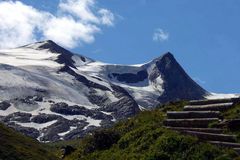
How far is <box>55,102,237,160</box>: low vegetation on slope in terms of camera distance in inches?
1591

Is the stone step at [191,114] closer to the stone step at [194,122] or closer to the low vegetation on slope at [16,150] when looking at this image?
the stone step at [194,122]

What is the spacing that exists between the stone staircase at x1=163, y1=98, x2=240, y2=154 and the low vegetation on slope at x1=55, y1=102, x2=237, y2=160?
1.19m

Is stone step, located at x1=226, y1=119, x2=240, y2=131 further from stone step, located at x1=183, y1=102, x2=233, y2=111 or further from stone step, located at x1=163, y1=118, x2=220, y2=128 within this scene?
stone step, located at x1=183, y1=102, x2=233, y2=111

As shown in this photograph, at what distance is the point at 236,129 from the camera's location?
1777 inches

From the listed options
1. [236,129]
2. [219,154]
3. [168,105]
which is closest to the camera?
[219,154]

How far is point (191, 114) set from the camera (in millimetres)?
48594

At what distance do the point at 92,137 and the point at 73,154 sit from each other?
12.6ft

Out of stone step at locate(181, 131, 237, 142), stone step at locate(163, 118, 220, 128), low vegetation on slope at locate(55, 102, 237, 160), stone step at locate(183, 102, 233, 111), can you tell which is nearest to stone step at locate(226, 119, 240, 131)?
stone step at locate(163, 118, 220, 128)

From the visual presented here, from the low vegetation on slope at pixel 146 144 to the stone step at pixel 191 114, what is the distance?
1.19m

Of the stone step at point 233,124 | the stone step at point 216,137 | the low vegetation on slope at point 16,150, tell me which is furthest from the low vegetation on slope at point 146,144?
the stone step at point 233,124

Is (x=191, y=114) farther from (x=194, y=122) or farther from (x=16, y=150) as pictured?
(x=16, y=150)

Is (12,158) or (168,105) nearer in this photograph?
(12,158)

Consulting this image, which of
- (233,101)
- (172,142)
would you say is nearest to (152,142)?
(172,142)

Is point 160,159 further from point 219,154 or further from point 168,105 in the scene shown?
point 168,105
